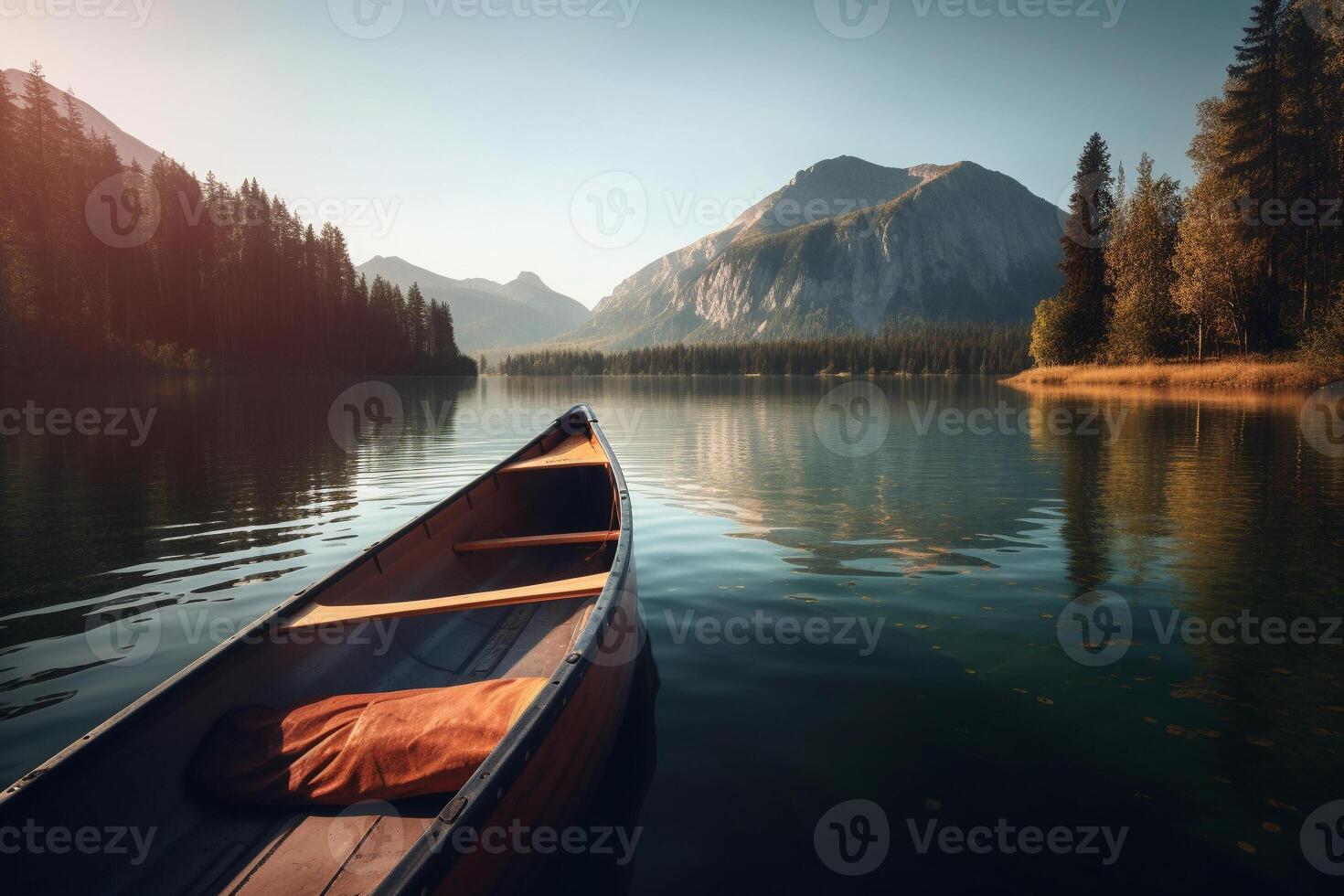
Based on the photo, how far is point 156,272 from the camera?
77.5 m

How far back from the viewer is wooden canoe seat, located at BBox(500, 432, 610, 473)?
1155 centimetres

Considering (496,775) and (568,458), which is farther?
(568,458)

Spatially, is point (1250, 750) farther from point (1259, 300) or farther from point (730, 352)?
point (730, 352)

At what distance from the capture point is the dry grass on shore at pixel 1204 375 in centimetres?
4006

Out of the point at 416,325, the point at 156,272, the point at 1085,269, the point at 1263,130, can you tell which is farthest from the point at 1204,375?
the point at 416,325

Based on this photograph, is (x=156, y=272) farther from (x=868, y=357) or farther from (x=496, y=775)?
(x=868, y=357)

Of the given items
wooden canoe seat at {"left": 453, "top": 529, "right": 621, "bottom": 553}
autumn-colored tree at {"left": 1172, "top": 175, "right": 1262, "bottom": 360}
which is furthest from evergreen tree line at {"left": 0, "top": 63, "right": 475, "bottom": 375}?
autumn-colored tree at {"left": 1172, "top": 175, "right": 1262, "bottom": 360}

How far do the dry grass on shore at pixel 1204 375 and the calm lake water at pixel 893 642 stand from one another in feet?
88.3

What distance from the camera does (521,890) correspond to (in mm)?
3334

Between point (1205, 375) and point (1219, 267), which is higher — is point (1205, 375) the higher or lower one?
the lower one

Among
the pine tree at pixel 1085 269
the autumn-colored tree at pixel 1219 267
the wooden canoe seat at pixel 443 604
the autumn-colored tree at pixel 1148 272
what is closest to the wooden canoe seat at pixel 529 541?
the wooden canoe seat at pixel 443 604

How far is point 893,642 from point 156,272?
9760 cm

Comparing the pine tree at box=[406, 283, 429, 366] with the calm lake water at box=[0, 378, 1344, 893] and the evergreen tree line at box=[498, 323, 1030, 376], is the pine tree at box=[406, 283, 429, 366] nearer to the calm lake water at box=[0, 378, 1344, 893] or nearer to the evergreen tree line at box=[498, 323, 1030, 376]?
the evergreen tree line at box=[498, 323, 1030, 376]

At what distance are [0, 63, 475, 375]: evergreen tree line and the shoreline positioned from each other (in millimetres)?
89815
